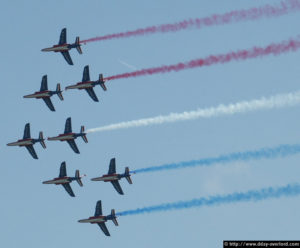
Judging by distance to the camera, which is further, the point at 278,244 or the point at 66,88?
the point at 66,88

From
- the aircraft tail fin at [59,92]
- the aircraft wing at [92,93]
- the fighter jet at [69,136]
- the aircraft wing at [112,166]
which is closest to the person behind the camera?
the aircraft wing at [112,166]

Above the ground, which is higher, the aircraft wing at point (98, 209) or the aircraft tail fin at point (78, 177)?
the aircraft tail fin at point (78, 177)

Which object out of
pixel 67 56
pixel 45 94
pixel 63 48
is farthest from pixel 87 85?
pixel 45 94

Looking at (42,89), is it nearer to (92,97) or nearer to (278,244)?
(92,97)

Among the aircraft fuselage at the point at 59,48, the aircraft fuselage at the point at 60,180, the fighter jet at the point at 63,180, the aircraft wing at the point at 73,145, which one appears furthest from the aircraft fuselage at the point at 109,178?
the aircraft fuselage at the point at 59,48

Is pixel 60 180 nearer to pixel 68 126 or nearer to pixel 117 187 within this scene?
pixel 68 126

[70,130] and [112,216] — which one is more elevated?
[70,130]

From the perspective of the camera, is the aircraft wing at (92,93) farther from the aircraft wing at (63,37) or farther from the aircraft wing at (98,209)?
the aircraft wing at (98,209)

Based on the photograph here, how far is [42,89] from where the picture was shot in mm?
115438

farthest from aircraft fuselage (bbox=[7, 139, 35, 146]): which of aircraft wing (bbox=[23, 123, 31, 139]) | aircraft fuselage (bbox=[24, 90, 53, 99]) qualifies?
aircraft fuselage (bbox=[24, 90, 53, 99])

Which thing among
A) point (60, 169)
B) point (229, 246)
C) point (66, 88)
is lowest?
point (229, 246)

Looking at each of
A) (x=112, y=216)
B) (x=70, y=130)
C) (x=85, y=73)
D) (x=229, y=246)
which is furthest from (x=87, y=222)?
(x=229, y=246)

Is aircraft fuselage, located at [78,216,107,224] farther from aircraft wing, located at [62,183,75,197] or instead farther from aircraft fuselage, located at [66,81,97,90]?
aircraft fuselage, located at [66,81,97,90]

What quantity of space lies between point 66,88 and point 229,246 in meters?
52.0
